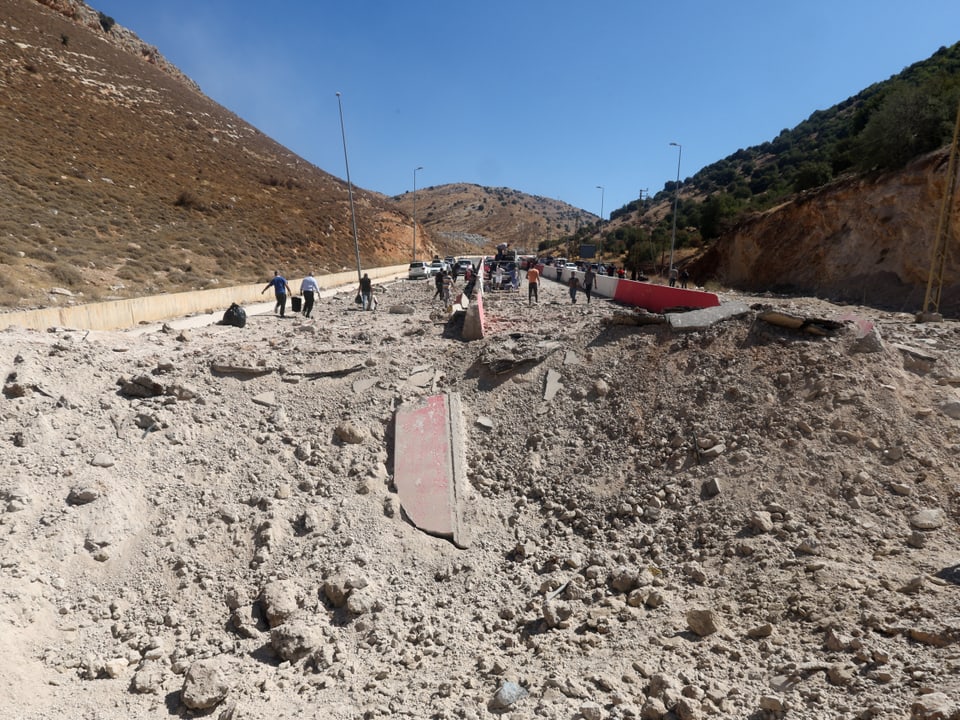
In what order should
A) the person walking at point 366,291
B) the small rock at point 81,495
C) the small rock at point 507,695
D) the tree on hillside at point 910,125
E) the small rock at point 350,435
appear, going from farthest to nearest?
the tree on hillside at point 910,125
the person walking at point 366,291
the small rock at point 350,435
the small rock at point 81,495
the small rock at point 507,695

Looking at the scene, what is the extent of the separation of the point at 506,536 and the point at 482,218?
13174cm

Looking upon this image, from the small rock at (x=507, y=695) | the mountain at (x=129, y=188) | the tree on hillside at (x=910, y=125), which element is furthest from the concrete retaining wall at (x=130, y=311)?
the tree on hillside at (x=910, y=125)

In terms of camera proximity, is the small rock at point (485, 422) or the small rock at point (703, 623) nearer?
the small rock at point (703, 623)

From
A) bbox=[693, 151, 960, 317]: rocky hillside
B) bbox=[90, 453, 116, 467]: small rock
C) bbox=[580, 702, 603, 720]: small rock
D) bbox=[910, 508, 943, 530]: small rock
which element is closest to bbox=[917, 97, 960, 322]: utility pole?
bbox=[693, 151, 960, 317]: rocky hillside

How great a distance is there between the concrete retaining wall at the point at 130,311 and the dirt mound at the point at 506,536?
3.74 metres

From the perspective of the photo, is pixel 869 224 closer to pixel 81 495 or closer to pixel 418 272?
pixel 418 272

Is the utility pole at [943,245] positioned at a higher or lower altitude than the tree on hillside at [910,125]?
lower

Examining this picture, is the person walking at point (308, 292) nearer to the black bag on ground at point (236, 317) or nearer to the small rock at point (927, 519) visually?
the black bag on ground at point (236, 317)

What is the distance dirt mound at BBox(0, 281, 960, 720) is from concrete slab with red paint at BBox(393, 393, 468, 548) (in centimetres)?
18

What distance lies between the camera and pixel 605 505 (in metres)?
6.37

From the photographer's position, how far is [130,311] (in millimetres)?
15383

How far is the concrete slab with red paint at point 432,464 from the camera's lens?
6438 mm

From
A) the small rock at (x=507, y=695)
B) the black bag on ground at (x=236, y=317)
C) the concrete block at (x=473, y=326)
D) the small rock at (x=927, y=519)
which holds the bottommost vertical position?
the small rock at (x=507, y=695)

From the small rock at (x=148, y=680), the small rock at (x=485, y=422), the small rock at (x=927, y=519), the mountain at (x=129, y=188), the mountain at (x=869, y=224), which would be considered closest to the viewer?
the small rock at (x=148, y=680)
